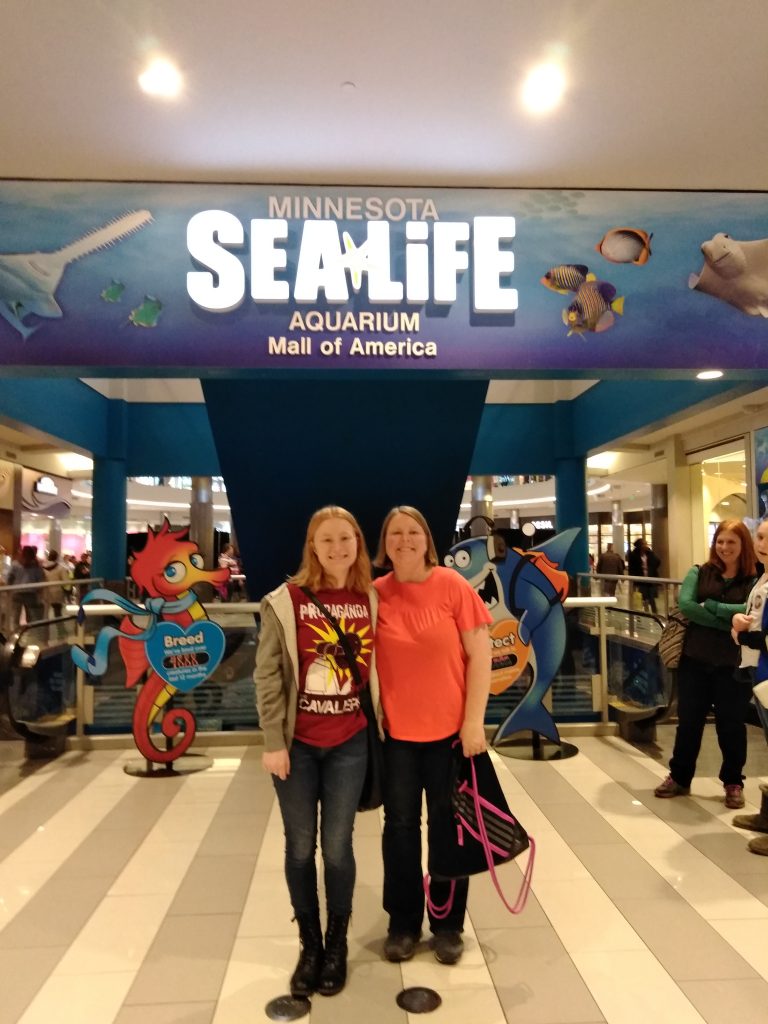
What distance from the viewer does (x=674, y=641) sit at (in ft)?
12.9

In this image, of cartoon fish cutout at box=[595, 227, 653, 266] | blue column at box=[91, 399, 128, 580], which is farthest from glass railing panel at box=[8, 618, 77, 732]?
blue column at box=[91, 399, 128, 580]

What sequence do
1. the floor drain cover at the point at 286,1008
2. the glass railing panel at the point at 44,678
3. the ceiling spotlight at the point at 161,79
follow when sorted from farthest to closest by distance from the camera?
1. the glass railing panel at the point at 44,678
2. the ceiling spotlight at the point at 161,79
3. the floor drain cover at the point at 286,1008

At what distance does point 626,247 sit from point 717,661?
2084 millimetres

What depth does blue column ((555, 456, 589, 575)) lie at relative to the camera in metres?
10.2

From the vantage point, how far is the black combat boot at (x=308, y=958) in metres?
2.20

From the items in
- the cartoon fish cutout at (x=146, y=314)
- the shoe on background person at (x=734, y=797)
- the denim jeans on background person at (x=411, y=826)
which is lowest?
the shoe on background person at (x=734, y=797)

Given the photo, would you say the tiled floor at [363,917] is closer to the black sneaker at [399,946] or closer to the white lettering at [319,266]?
the black sneaker at [399,946]

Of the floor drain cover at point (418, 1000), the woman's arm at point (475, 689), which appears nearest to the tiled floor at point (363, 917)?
the floor drain cover at point (418, 1000)

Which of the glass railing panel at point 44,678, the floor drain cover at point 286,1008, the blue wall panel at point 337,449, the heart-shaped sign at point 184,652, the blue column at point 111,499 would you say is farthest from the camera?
the blue column at point 111,499

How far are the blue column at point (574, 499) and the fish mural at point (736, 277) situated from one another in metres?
6.52

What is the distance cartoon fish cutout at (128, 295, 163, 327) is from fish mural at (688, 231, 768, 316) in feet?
8.32

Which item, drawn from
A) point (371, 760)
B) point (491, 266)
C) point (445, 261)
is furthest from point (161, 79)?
point (371, 760)

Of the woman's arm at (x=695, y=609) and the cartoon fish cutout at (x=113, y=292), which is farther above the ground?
the cartoon fish cutout at (x=113, y=292)

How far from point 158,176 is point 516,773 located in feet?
12.1
